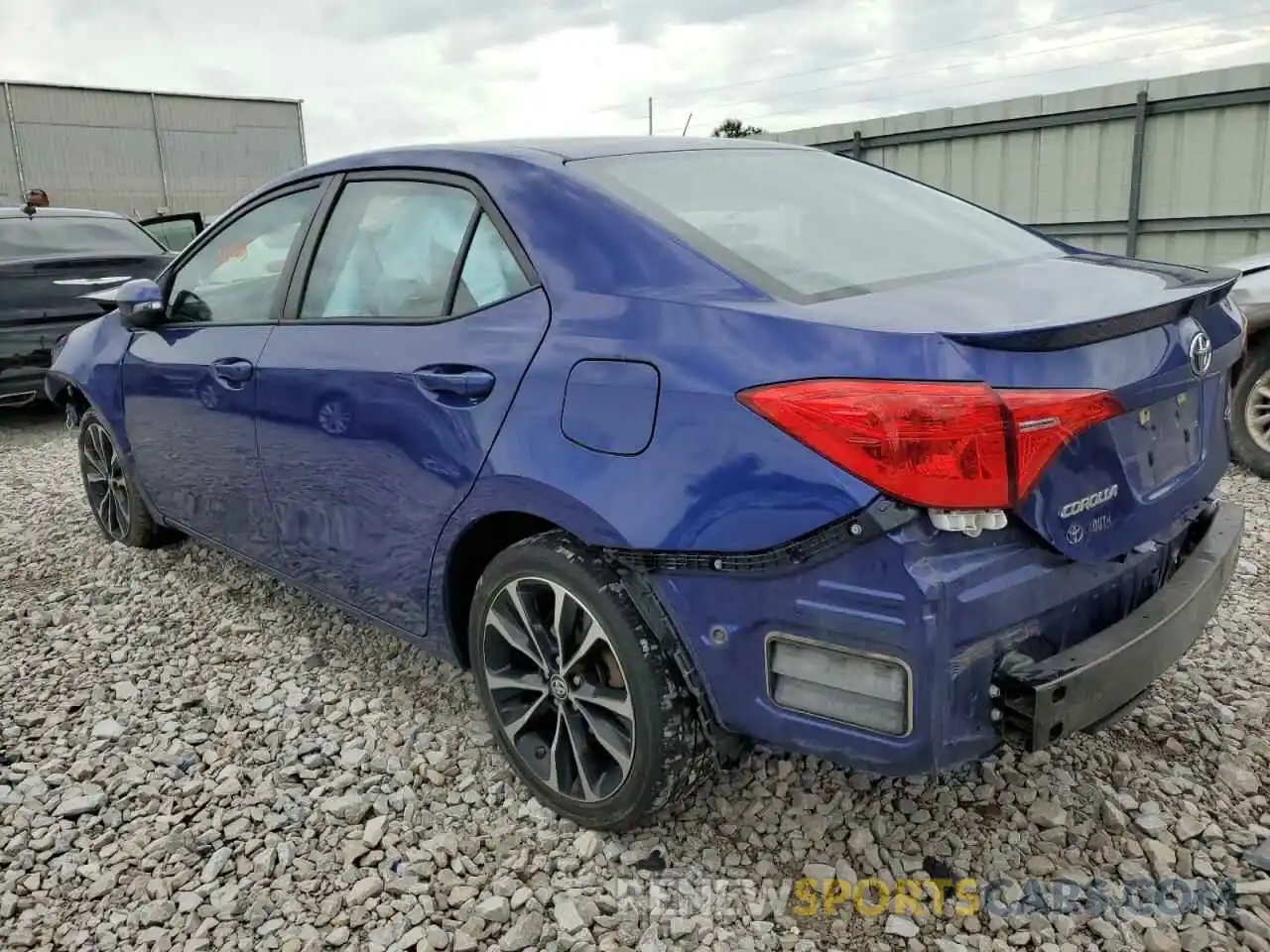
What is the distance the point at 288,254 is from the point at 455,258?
902mm

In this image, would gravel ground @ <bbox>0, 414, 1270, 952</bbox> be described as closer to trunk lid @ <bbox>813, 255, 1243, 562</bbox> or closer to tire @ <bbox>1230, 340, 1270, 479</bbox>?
trunk lid @ <bbox>813, 255, 1243, 562</bbox>

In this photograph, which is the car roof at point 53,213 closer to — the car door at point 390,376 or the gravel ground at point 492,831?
the gravel ground at point 492,831

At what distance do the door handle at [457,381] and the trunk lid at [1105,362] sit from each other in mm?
820

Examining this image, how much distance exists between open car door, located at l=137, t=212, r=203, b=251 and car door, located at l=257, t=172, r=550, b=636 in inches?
353

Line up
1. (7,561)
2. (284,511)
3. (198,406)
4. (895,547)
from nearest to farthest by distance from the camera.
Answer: (895,547) < (284,511) < (198,406) < (7,561)

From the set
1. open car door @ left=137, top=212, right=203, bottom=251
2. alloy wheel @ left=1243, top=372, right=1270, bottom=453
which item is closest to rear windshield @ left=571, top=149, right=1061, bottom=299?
alloy wheel @ left=1243, top=372, right=1270, bottom=453

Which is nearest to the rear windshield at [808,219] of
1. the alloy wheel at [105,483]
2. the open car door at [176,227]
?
the alloy wheel at [105,483]

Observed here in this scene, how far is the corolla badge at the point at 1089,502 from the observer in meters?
1.87

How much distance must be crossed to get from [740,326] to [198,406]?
2.34 m

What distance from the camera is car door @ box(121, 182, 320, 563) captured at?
3.28m

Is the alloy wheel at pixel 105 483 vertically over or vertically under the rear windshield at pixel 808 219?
under

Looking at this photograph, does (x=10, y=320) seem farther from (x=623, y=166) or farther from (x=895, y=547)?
(x=895, y=547)

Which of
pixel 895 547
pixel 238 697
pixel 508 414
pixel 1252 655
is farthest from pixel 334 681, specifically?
pixel 1252 655

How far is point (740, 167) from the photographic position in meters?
2.77
